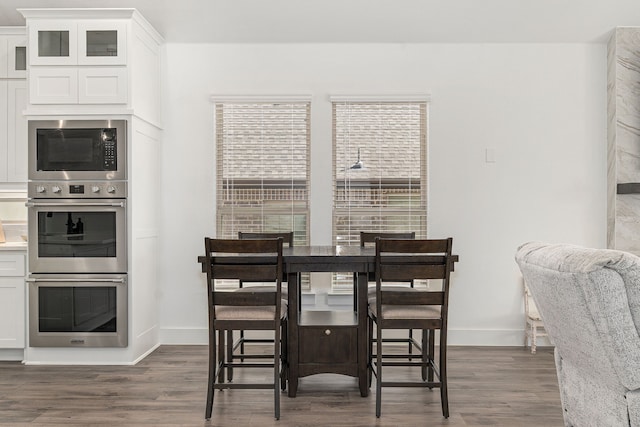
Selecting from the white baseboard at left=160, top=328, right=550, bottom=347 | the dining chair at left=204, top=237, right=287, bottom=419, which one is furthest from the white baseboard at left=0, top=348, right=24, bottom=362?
the dining chair at left=204, top=237, right=287, bottom=419

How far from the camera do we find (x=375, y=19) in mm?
4262

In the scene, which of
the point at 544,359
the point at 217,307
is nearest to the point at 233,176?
the point at 217,307

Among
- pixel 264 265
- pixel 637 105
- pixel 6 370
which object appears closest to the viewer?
pixel 264 265

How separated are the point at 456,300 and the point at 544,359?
84 cm

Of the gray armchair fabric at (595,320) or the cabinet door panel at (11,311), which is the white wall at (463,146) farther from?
the gray armchair fabric at (595,320)

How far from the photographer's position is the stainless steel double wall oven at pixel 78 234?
3879 mm

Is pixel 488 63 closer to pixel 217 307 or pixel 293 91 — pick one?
pixel 293 91

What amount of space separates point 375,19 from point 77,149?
101 inches

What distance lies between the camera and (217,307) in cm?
301

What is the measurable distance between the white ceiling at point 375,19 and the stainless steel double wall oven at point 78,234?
1.05 m

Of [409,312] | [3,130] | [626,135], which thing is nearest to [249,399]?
[409,312]

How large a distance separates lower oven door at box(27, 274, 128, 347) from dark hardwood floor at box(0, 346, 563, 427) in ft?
0.72

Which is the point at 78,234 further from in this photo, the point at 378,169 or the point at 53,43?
the point at 378,169

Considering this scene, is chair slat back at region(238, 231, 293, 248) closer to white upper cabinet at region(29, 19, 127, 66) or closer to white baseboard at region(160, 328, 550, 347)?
white baseboard at region(160, 328, 550, 347)
